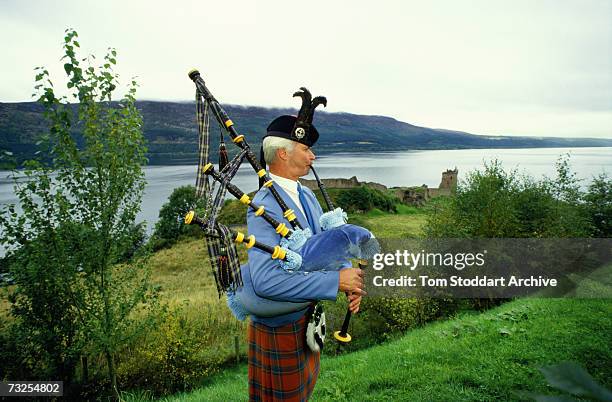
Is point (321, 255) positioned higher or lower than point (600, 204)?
higher

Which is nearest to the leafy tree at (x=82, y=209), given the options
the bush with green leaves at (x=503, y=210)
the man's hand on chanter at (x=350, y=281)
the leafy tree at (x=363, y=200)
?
the man's hand on chanter at (x=350, y=281)

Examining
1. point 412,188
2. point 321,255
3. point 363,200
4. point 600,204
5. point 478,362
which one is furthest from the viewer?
point 412,188

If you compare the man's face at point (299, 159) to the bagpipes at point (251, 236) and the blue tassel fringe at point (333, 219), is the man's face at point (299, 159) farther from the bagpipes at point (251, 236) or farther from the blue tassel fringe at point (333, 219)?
the blue tassel fringe at point (333, 219)

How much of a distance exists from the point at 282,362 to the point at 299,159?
1606 millimetres

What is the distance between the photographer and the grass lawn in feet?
18.3

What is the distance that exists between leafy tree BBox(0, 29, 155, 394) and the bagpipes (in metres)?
4.09

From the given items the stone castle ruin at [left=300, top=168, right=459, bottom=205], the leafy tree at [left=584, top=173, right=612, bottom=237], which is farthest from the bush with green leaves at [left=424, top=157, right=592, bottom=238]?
the stone castle ruin at [left=300, top=168, right=459, bottom=205]

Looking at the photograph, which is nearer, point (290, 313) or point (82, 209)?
point (290, 313)

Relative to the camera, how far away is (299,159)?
3076 mm

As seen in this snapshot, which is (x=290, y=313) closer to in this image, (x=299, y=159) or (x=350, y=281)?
(x=350, y=281)

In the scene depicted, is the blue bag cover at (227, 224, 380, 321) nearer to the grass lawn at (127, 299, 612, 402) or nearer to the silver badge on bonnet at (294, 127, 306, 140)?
the silver badge on bonnet at (294, 127, 306, 140)

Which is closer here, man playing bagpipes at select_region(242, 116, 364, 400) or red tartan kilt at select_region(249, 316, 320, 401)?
man playing bagpipes at select_region(242, 116, 364, 400)

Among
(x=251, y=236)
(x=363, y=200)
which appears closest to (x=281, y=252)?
(x=251, y=236)

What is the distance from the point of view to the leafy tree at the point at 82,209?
6.25m
